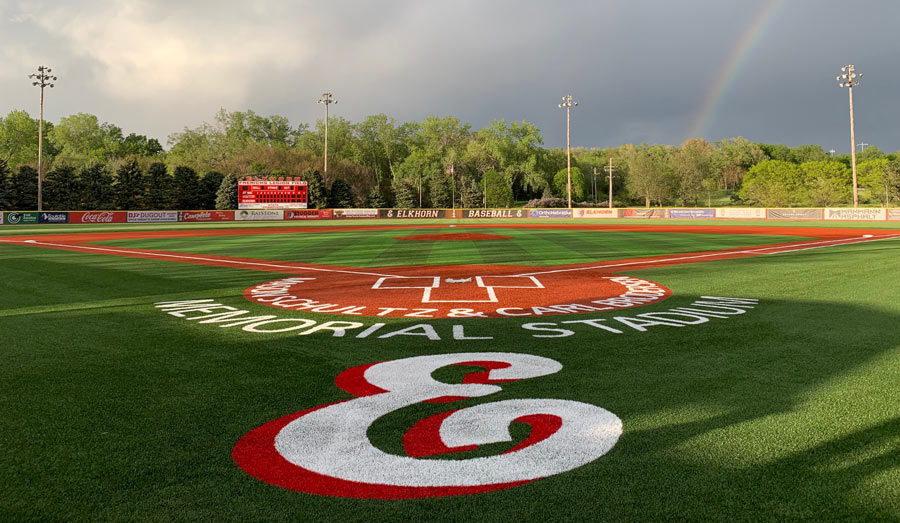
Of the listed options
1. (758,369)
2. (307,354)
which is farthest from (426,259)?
(758,369)

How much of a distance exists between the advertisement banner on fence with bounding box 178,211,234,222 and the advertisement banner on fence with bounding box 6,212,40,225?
40.3 feet

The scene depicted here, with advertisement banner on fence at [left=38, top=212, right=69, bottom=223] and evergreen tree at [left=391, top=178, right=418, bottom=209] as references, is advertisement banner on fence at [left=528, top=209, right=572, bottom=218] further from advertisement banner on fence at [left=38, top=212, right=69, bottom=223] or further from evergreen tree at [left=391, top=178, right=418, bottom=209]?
advertisement banner on fence at [left=38, top=212, right=69, bottom=223]

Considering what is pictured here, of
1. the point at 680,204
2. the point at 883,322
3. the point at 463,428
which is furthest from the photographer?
the point at 680,204

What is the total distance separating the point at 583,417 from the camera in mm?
3857

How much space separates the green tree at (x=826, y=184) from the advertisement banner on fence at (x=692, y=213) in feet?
117

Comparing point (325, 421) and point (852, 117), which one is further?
point (852, 117)

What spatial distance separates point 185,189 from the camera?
76.1m

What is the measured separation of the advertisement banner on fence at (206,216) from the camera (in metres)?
59.5

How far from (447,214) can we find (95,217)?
3770 centimetres

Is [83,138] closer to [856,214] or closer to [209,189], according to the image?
[209,189]

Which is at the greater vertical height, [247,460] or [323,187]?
[323,187]

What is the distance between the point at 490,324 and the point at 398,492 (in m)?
4.60

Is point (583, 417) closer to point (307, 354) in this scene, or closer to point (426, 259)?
point (307, 354)

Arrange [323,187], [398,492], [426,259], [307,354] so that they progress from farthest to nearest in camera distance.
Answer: [323,187] → [426,259] → [307,354] → [398,492]
